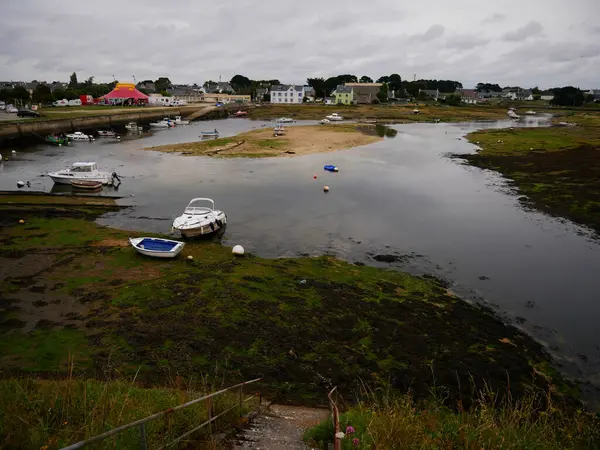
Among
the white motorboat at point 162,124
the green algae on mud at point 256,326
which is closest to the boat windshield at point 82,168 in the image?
the green algae on mud at point 256,326

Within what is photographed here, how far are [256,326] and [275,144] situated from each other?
154 feet

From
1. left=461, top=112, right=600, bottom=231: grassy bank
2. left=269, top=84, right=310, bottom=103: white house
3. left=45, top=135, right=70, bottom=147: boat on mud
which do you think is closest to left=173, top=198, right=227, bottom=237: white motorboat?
left=461, top=112, right=600, bottom=231: grassy bank

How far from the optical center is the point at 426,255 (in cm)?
2095

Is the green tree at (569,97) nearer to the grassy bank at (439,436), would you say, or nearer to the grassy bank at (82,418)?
the grassy bank at (439,436)

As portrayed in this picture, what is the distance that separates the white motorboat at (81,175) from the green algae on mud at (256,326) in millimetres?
15585

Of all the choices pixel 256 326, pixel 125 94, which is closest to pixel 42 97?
pixel 125 94

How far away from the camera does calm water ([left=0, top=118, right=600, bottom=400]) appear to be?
55.0 feet

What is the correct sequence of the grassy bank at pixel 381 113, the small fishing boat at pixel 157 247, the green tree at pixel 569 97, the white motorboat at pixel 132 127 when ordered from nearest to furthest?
the small fishing boat at pixel 157 247 < the white motorboat at pixel 132 127 < the grassy bank at pixel 381 113 < the green tree at pixel 569 97

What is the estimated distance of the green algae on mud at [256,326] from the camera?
11.2m

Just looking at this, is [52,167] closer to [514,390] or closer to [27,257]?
[27,257]

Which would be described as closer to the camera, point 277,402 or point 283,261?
point 277,402

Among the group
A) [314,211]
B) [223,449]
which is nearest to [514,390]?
[223,449]

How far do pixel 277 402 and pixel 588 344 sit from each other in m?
10.8

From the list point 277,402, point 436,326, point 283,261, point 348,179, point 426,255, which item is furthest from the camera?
point 348,179
